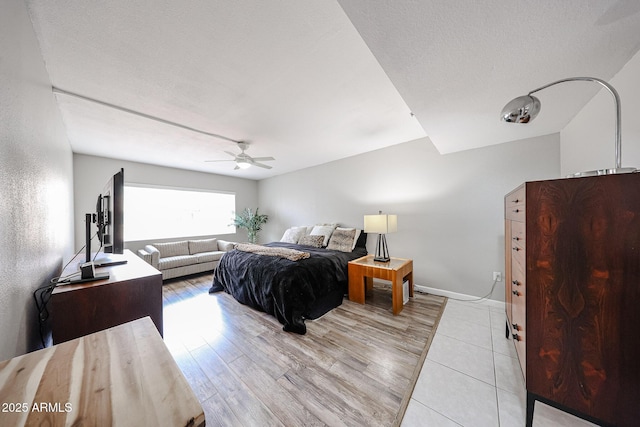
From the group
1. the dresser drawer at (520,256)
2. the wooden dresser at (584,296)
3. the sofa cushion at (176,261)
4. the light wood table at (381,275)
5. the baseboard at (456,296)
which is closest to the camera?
the wooden dresser at (584,296)

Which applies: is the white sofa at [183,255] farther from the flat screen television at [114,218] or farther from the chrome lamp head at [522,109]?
the chrome lamp head at [522,109]

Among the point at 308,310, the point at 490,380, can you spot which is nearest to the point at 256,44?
the point at 308,310

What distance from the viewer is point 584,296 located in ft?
3.17

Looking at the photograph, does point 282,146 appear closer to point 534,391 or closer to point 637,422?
point 534,391

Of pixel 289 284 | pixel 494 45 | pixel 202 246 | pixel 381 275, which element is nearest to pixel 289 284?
pixel 289 284

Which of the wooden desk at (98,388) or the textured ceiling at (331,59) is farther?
the textured ceiling at (331,59)

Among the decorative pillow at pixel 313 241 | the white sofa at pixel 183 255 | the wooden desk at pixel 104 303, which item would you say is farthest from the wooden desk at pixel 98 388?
the white sofa at pixel 183 255

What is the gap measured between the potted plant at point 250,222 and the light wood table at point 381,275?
338cm

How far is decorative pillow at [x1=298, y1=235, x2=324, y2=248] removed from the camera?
12.2 ft

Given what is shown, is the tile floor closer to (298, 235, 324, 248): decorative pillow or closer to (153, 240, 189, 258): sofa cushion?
(298, 235, 324, 248): decorative pillow

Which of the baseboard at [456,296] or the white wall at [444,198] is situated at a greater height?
the white wall at [444,198]

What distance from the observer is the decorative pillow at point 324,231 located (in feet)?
12.3

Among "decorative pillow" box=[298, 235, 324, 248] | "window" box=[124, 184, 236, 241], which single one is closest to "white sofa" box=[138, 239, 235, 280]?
"window" box=[124, 184, 236, 241]

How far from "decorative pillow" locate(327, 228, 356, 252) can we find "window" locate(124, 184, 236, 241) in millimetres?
3198
